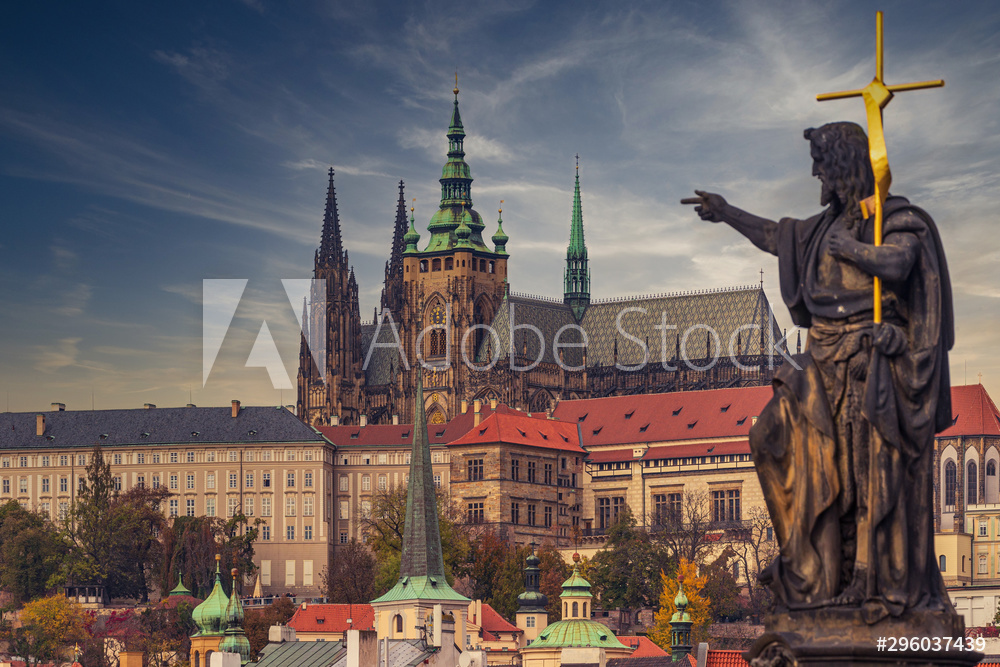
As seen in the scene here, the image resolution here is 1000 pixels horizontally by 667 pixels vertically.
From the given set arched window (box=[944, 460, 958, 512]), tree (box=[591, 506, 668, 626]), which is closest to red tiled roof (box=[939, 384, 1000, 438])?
arched window (box=[944, 460, 958, 512])

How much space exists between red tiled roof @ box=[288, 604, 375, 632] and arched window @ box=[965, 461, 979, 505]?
179 ft

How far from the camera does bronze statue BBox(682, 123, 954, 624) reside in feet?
36.8

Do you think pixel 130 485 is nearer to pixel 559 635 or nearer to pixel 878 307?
pixel 559 635

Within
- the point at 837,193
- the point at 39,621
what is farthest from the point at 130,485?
the point at 837,193

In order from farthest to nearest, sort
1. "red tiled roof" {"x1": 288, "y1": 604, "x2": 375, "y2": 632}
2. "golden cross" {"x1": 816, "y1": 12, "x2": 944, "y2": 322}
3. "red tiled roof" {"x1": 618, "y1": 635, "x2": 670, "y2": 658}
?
"red tiled roof" {"x1": 288, "y1": 604, "x2": 375, "y2": 632}, "red tiled roof" {"x1": 618, "y1": 635, "x2": 670, "y2": 658}, "golden cross" {"x1": 816, "y1": 12, "x2": 944, "y2": 322}

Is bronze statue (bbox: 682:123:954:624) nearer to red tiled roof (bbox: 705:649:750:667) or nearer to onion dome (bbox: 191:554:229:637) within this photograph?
red tiled roof (bbox: 705:649:750:667)

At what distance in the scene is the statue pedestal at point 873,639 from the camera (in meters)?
11.1

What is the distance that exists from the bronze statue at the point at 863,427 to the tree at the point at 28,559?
553 feet

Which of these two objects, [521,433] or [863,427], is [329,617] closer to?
[521,433]

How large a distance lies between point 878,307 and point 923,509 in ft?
3.51

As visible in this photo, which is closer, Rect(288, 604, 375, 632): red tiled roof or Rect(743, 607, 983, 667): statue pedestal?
Rect(743, 607, 983, 667): statue pedestal

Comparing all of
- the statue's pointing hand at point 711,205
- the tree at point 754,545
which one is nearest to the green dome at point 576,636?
the tree at point 754,545

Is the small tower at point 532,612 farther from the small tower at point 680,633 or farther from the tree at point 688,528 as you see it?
the tree at point 688,528

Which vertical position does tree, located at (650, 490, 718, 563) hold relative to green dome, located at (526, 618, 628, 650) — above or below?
above
